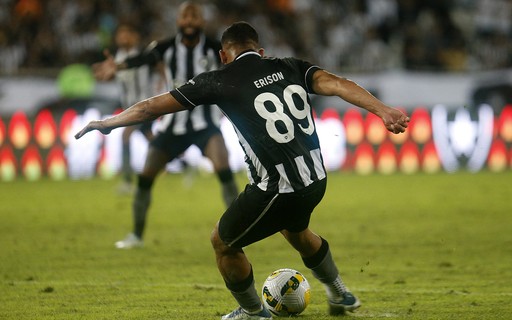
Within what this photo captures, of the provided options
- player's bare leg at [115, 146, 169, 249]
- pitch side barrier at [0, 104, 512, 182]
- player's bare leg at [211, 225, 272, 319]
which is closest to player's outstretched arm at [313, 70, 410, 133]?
player's bare leg at [211, 225, 272, 319]

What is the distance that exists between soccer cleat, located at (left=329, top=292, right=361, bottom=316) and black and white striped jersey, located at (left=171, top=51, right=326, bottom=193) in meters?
0.95

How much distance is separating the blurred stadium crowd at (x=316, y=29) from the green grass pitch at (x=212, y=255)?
694 cm

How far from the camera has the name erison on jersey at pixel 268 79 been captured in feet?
21.5

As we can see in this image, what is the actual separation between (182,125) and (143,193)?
33.3 inches

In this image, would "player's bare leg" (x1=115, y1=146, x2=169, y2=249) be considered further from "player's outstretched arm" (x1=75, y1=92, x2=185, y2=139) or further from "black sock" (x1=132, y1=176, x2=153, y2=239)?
"player's outstretched arm" (x1=75, y1=92, x2=185, y2=139)

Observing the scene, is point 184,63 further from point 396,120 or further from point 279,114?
point 396,120

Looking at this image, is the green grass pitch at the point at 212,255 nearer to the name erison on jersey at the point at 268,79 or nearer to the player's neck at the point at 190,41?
the name erison on jersey at the point at 268,79

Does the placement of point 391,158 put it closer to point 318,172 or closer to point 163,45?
point 163,45

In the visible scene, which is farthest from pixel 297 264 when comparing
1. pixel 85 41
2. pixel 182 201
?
pixel 85 41

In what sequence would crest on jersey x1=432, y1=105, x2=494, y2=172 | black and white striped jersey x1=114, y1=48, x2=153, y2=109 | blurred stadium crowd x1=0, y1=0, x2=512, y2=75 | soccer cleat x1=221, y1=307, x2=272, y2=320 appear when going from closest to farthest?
soccer cleat x1=221, y1=307, x2=272, y2=320
black and white striped jersey x1=114, y1=48, x2=153, y2=109
crest on jersey x1=432, y1=105, x2=494, y2=172
blurred stadium crowd x1=0, y1=0, x2=512, y2=75

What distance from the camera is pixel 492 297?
7801 millimetres

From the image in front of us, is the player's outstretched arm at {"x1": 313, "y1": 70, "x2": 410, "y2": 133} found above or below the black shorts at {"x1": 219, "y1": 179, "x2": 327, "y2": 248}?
above

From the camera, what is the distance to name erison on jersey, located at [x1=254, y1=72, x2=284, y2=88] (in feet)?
21.5

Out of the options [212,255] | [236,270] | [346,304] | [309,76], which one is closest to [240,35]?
[309,76]
